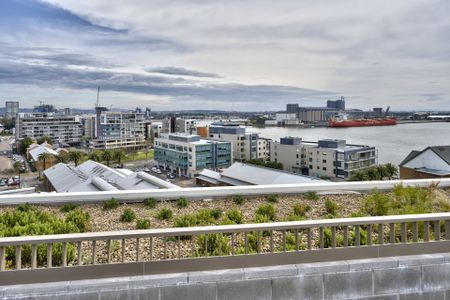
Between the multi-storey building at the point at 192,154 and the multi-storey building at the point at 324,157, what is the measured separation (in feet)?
17.3

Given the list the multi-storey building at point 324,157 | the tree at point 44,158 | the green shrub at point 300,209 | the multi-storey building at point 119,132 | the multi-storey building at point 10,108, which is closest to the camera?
the green shrub at point 300,209

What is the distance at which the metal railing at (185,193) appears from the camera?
443cm

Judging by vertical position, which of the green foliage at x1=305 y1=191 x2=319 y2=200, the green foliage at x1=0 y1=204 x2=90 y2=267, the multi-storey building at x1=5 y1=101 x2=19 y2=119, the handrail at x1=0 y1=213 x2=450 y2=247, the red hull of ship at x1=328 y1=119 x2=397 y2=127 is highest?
A: the multi-storey building at x1=5 y1=101 x2=19 y2=119

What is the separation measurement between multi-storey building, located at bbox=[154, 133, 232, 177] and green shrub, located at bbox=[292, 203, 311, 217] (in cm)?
2967

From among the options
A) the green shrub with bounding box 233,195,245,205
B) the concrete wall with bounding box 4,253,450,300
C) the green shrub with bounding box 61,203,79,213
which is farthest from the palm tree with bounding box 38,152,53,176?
the concrete wall with bounding box 4,253,450,300

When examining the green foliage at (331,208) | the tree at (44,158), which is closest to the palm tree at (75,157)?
the tree at (44,158)

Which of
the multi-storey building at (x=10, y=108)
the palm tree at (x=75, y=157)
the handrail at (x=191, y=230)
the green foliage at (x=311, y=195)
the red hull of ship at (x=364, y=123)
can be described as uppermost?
the multi-storey building at (x=10, y=108)

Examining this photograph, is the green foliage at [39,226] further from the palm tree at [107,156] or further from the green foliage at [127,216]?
the palm tree at [107,156]

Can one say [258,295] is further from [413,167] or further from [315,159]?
[315,159]

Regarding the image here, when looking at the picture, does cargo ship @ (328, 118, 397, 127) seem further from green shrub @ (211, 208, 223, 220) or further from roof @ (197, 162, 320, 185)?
green shrub @ (211, 208, 223, 220)

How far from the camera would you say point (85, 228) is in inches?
144

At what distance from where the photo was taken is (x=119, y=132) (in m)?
59.7

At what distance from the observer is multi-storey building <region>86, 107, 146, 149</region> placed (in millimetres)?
54344

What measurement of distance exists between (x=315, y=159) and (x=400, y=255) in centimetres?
3112
